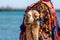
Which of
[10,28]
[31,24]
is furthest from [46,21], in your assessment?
[10,28]

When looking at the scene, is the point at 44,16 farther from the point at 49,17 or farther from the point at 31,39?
the point at 31,39

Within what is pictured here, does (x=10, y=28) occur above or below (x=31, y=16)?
below

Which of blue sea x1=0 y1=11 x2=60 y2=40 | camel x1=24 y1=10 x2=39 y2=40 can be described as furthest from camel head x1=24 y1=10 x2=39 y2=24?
blue sea x1=0 y1=11 x2=60 y2=40

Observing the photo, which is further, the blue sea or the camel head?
the blue sea

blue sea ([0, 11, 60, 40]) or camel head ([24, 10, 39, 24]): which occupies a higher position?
camel head ([24, 10, 39, 24])

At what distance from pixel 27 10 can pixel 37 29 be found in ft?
0.44

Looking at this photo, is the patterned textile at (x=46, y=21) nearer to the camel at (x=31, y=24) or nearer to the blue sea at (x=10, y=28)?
the camel at (x=31, y=24)

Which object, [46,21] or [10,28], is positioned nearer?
[46,21]

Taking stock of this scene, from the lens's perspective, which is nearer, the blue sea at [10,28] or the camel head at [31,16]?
the camel head at [31,16]

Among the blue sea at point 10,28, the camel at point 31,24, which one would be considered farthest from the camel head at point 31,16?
the blue sea at point 10,28

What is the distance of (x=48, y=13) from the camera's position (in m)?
2.09

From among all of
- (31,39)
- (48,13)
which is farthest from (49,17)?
(31,39)

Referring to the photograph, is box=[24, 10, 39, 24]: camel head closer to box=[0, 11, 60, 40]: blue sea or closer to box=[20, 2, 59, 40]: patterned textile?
box=[20, 2, 59, 40]: patterned textile

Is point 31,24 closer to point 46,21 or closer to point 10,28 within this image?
point 46,21
